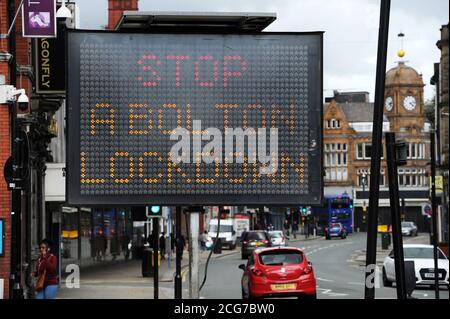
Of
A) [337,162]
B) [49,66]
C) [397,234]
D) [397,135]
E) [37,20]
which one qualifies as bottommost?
[397,234]

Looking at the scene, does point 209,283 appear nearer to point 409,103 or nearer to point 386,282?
point 386,282

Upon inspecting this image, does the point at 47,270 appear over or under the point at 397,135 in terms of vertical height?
under

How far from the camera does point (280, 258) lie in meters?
27.8

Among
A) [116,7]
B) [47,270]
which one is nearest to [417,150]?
[116,7]

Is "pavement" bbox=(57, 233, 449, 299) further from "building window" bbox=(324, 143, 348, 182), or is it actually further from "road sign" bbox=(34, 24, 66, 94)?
"building window" bbox=(324, 143, 348, 182)

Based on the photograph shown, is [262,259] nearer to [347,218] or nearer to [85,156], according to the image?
[85,156]

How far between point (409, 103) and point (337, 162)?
13.4 m

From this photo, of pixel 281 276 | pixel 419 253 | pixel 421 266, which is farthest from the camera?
pixel 419 253

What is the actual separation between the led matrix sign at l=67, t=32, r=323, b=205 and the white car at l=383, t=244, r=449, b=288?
2382 centimetres

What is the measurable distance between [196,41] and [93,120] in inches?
51.1

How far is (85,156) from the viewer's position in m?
10.5

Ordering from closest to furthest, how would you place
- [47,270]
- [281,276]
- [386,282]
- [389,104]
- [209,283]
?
[47,270]
[281,276]
[386,282]
[209,283]
[389,104]

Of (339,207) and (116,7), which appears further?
(339,207)

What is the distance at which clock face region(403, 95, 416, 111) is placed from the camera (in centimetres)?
15800
